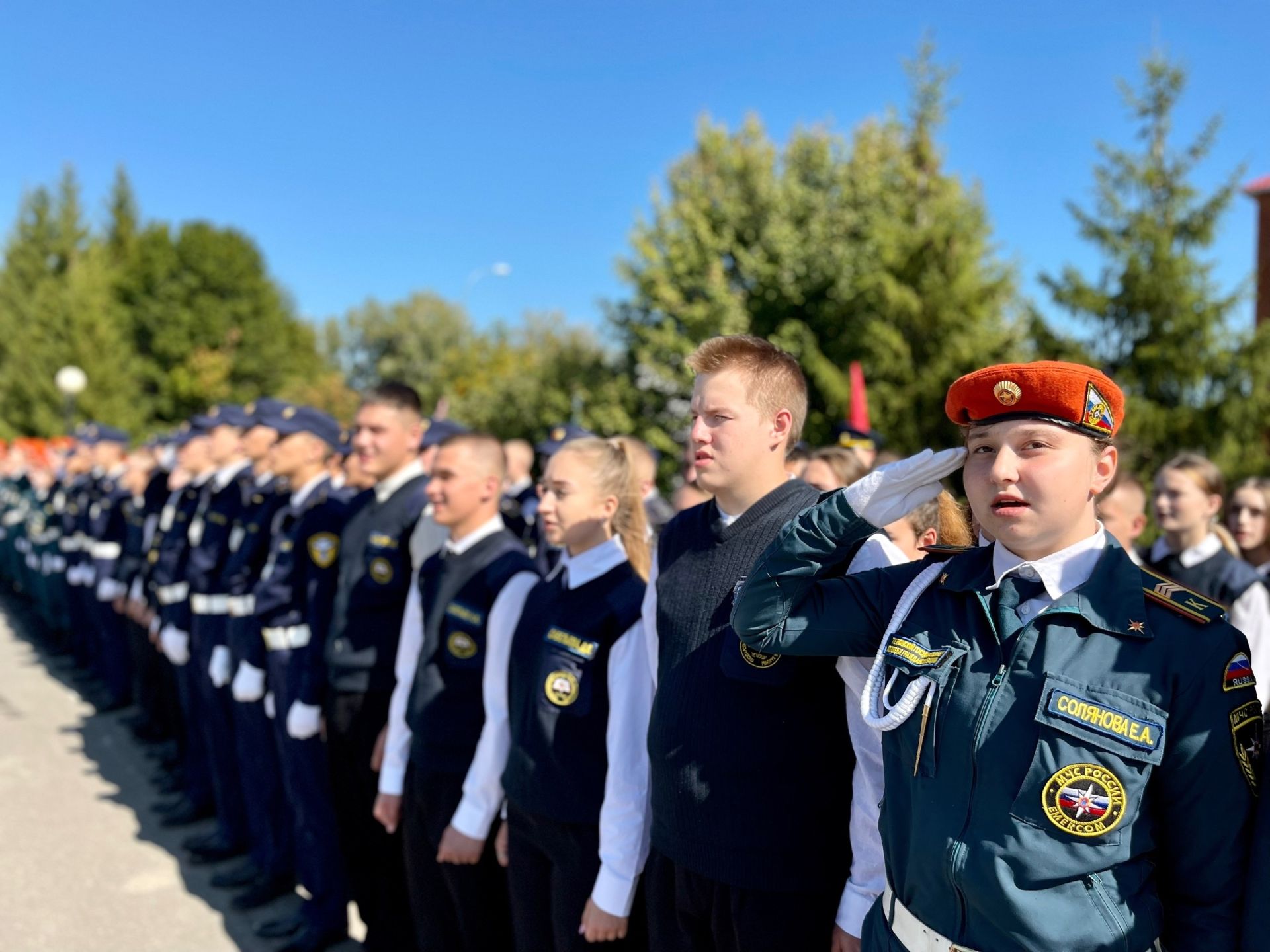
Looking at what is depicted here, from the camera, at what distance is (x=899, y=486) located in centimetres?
185

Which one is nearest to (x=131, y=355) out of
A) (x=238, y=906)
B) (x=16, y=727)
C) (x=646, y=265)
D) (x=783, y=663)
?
→ (x=646, y=265)

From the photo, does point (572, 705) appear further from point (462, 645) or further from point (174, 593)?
point (174, 593)

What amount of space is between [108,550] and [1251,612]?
8.37m

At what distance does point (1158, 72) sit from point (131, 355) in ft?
137

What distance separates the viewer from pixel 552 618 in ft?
9.49

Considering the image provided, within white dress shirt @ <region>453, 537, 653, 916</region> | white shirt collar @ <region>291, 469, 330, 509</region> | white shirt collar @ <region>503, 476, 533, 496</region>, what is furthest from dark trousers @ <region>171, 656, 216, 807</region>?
white dress shirt @ <region>453, 537, 653, 916</region>

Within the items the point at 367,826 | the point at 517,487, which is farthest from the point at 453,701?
the point at 517,487

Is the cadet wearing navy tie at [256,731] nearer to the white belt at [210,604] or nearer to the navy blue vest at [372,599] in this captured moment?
the white belt at [210,604]

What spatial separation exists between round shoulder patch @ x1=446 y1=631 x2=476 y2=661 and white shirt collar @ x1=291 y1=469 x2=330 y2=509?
1.99 m

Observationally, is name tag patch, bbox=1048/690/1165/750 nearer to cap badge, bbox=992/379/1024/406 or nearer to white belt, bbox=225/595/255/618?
cap badge, bbox=992/379/1024/406

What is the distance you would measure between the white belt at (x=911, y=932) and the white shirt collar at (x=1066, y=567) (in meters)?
0.60

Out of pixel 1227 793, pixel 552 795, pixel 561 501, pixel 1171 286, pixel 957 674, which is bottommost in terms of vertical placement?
pixel 552 795

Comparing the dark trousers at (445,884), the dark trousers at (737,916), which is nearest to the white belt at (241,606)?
the dark trousers at (445,884)

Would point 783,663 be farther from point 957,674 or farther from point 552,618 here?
point 552,618
